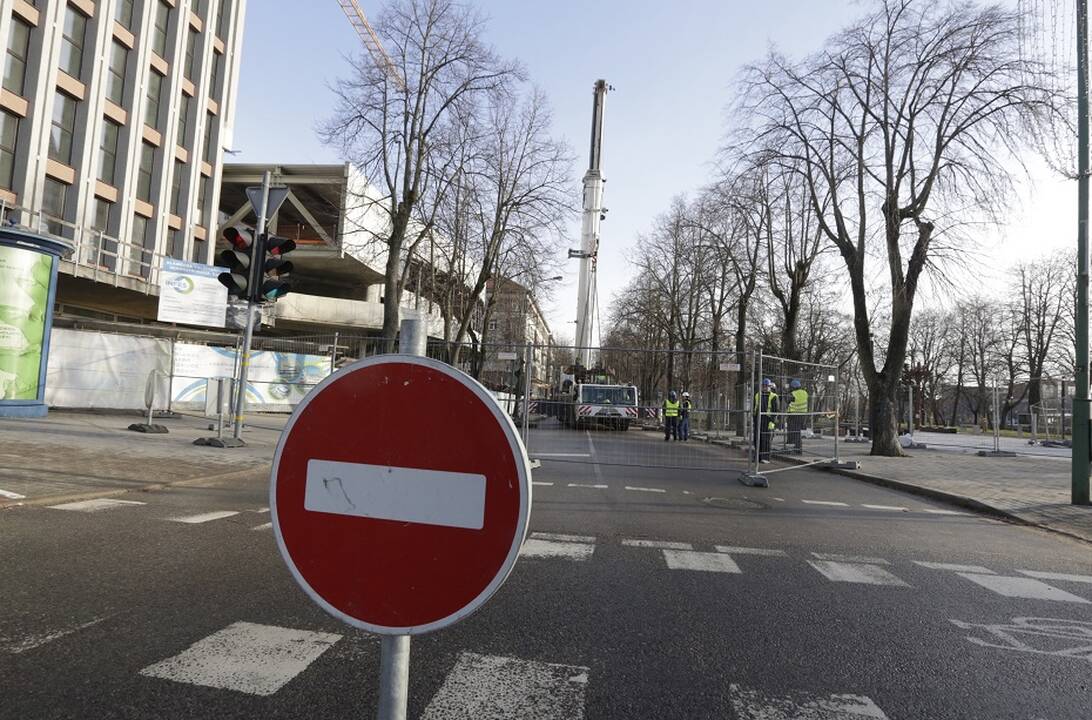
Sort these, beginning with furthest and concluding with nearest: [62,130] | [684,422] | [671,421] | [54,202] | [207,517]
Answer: [62,130], [54,202], [684,422], [671,421], [207,517]

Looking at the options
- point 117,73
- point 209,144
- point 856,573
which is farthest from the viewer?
point 209,144

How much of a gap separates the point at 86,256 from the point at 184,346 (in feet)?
34.4

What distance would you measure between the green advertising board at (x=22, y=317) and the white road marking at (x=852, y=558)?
15.3 metres

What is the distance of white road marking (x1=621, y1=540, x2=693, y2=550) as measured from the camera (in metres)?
5.86

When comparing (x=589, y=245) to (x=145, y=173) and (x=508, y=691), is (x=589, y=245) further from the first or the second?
(x=508, y=691)

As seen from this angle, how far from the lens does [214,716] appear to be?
96.7 inches

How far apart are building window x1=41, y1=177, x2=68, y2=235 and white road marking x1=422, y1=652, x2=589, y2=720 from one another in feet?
100

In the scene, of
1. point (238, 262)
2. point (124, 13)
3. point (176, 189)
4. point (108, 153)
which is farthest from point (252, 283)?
→ point (176, 189)

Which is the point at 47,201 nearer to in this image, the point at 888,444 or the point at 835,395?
the point at 835,395

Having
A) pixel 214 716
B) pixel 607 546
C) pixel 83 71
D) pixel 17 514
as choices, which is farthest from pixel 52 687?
pixel 83 71

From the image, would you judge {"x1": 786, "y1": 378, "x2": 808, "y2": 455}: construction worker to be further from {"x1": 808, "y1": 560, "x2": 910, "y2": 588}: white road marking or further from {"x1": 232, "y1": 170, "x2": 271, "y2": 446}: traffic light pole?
{"x1": 232, "y1": 170, "x2": 271, "y2": 446}: traffic light pole

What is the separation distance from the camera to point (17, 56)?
2491 centimetres

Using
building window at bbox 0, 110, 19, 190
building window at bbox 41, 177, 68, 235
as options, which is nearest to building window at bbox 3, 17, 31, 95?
building window at bbox 0, 110, 19, 190

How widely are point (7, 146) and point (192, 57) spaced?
39.5 ft
